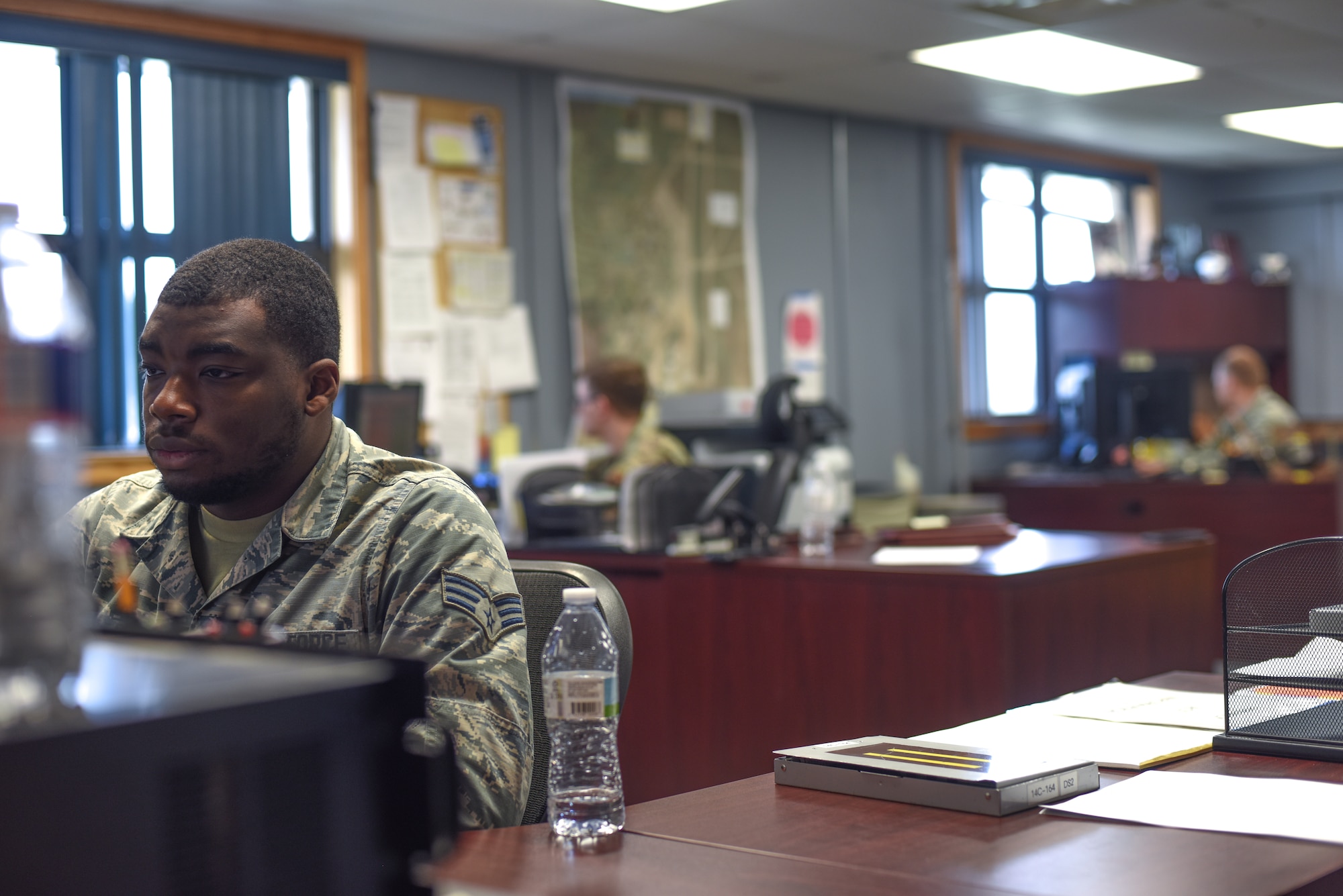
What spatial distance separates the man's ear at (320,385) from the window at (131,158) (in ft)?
9.35

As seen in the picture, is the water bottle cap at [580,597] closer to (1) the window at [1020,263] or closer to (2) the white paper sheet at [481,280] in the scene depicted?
(2) the white paper sheet at [481,280]

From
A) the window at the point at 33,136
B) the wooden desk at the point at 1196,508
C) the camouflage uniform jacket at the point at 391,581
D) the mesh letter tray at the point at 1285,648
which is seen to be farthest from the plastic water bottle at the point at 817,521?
the wooden desk at the point at 1196,508

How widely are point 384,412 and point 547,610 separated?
2.16 m

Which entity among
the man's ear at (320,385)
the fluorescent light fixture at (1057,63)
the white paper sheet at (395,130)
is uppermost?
the fluorescent light fixture at (1057,63)

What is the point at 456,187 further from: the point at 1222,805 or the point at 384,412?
the point at 1222,805

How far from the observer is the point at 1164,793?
1.39 meters

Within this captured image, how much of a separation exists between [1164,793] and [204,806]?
1.02 m

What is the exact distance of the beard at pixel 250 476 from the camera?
153cm

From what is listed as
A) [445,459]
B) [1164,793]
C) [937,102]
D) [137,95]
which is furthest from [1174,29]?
[1164,793]

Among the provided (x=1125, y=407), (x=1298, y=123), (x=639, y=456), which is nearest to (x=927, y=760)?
(x=639, y=456)

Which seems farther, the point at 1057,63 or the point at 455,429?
the point at 1057,63

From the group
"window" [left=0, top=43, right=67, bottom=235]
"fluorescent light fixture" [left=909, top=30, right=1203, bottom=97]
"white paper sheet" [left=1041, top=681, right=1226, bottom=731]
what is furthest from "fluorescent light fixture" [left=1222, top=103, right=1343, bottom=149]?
"white paper sheet" [left=1041, top=681, right=1226, bottom=731]

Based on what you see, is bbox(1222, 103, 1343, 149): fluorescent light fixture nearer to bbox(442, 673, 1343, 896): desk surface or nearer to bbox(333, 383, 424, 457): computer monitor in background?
bbox(333, 383, 424, 457): computer monitor in background

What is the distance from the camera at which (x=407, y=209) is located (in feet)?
17.6
